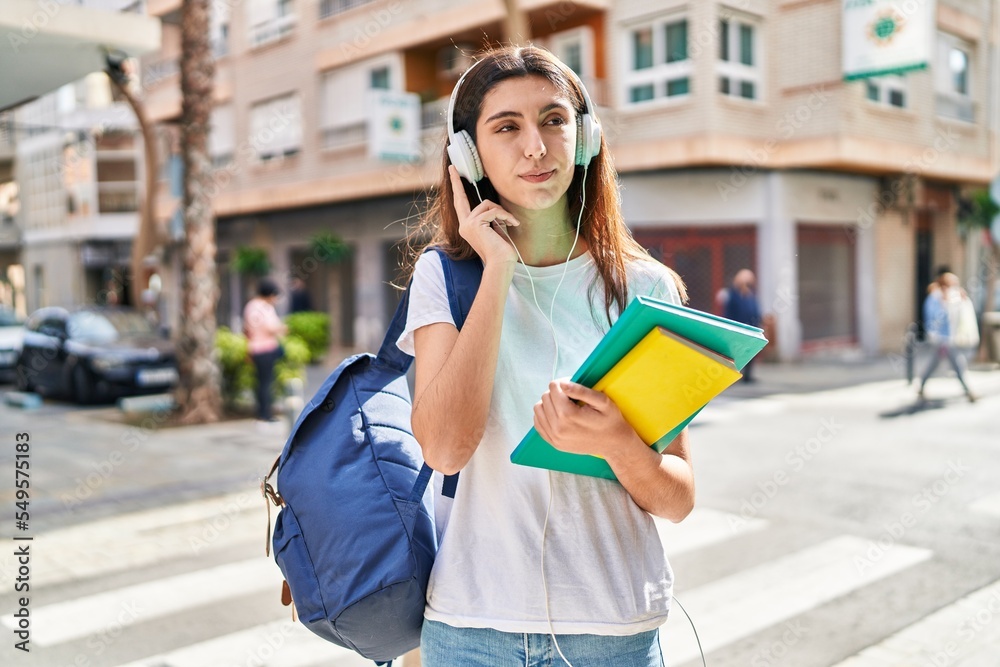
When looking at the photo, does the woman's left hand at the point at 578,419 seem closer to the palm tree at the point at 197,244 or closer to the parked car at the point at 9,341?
the palm tree at the point at 197,244

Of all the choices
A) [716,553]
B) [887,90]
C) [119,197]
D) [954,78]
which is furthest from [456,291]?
[119,197]

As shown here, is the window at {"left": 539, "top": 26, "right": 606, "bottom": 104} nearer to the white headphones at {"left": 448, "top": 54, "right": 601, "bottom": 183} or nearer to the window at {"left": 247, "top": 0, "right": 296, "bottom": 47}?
the window at {"left": 247, "top": 0, "right": 296, "bottom": 47}

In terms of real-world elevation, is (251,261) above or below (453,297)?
above

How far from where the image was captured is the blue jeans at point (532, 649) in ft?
5.04

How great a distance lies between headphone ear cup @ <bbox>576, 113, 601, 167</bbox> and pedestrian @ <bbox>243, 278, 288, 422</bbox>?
31.2 ft

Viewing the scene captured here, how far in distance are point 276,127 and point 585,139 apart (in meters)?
24.3

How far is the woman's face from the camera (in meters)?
1.56

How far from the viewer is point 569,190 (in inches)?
67.5

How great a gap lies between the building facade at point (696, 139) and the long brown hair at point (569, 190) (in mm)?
13009

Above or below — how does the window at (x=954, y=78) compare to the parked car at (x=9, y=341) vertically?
above

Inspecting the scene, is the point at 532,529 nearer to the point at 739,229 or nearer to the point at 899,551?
the point at 899,551

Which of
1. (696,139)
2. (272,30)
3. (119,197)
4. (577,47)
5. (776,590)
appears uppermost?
(272,30)

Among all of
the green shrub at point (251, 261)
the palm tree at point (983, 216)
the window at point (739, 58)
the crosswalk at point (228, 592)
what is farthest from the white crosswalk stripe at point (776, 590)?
the green shrub at point (251, 261)

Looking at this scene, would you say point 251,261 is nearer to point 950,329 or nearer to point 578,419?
point 950,329
